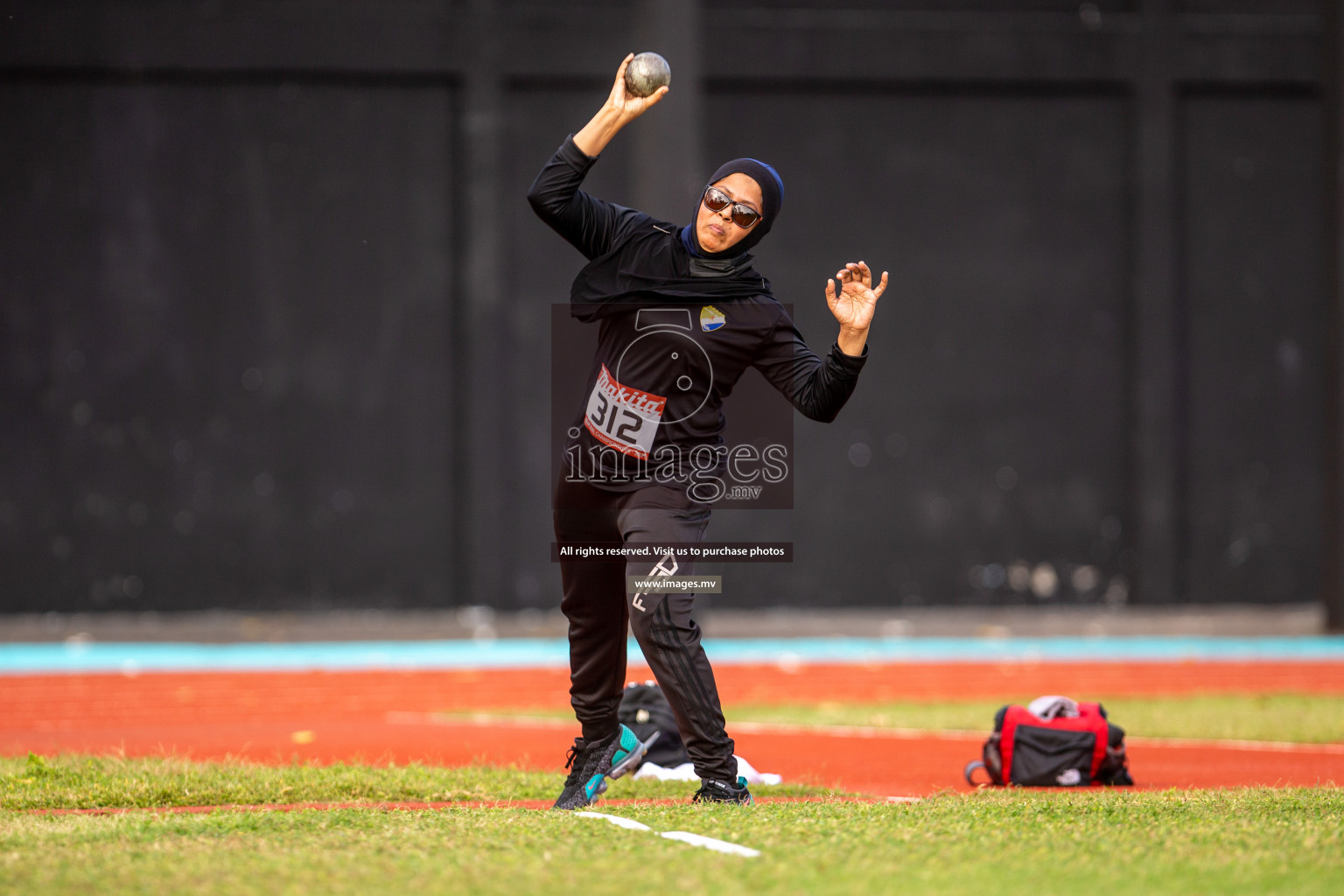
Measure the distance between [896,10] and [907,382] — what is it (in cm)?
394

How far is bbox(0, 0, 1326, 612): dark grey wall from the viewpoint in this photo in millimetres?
14805

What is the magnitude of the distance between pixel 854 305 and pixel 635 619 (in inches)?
46.1

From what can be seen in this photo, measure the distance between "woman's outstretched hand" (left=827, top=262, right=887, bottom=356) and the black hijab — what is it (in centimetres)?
26

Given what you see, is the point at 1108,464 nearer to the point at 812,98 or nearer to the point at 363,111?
the point at 812,98

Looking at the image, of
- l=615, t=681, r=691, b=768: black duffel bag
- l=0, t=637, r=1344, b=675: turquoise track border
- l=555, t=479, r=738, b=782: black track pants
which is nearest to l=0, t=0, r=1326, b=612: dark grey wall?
l=0, t=637, r=1344, b=675: turquoise track border

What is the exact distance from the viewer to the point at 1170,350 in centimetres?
1571

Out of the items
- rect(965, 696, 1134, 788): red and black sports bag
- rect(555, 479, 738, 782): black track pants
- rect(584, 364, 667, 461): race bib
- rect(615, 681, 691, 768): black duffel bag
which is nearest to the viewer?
rect(555, 479, 738, 782): black track pants

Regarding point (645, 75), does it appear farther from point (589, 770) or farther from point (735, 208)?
point (589, 770)

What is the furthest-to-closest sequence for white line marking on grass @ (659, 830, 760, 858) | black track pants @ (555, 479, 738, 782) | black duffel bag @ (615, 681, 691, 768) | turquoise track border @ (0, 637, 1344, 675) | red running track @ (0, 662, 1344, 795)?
1. turquoise track border @ (0, 637, 1344, 675)
2. red running track @ (0, 662, 1344, 795)
3. black duffel bag @ (615, 681, 691, 768)
4. black track pants @ (555, 479, 738, 782)
5. white line marking on grass @ (659, 830, 760, 858)

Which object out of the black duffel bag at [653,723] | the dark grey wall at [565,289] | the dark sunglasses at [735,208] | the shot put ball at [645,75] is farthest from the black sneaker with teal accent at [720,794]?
the dark grey wall at [565,289]

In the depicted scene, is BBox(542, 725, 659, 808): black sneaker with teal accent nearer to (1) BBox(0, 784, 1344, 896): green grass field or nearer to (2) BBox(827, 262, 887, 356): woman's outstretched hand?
(1) BBox(0, 784, 1344, 896): green grass field

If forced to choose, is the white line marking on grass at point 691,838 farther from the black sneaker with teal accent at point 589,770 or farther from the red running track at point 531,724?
the red running track at point 531,724

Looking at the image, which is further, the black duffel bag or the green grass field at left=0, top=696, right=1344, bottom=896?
the black duffel bag

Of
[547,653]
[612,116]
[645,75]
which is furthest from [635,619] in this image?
[547,653]
